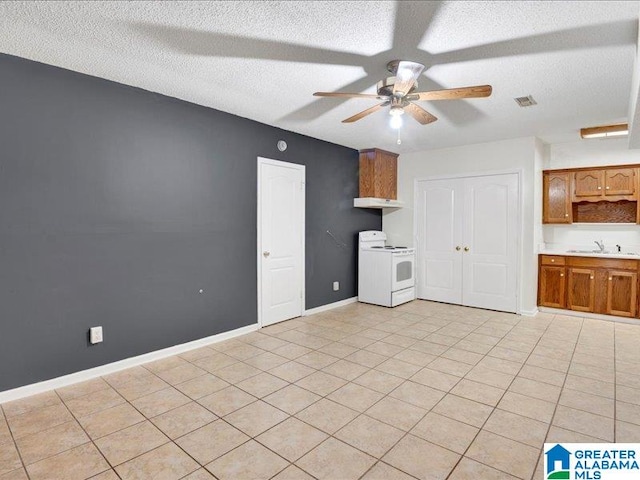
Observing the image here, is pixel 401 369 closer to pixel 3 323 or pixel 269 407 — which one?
pixel 269 407

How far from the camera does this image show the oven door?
5422 millimetres

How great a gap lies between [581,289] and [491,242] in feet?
4.31

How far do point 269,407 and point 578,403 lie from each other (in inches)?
87.6

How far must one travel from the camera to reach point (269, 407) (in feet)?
8.19

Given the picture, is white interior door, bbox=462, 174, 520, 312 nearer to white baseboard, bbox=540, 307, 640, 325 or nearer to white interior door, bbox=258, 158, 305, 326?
white baseboard, bbox=540, 307, 640, 325

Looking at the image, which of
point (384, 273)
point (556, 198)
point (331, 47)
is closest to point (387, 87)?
point (331, 47)

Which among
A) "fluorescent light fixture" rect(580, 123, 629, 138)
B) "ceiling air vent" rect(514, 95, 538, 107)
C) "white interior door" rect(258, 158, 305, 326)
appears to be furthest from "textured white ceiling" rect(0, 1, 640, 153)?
"white interior door" rect(258, 158, 305, 326)

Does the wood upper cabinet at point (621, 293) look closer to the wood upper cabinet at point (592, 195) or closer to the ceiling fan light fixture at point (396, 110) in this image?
the wood upper cabinet at point (592, 195)

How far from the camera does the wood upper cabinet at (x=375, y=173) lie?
5730mm

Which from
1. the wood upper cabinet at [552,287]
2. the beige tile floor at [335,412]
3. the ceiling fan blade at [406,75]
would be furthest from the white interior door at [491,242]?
the ceiling fan blade at [406,75]

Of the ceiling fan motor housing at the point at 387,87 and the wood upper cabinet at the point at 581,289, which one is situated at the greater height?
the ceiling fan motor housing at the point at 387,87

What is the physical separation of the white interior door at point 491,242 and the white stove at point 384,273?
86cm

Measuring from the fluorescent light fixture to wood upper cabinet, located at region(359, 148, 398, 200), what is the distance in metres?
2.67

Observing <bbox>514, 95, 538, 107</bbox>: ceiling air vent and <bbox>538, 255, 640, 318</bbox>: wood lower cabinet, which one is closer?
<bbox>514, 95, 538, 107</bbox>: ceiling air vent
